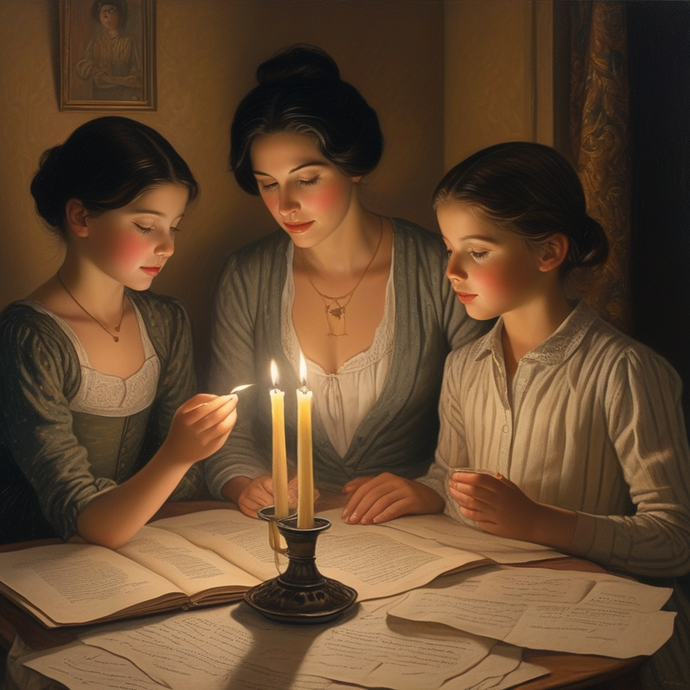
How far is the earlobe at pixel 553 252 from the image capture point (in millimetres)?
1719

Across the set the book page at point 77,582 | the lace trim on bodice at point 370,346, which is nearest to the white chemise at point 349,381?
the lace trim on bodice at point 370,346

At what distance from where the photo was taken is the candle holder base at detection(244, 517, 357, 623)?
1348mm

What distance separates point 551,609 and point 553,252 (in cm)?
73

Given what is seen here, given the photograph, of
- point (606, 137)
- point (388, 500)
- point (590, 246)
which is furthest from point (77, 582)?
point (606, 137)

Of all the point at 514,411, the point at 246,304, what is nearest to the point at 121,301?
the point at 246,304

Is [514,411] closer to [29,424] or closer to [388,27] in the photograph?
[388,27]

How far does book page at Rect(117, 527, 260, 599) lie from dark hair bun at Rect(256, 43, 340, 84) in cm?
100

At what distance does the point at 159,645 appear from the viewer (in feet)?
4.32

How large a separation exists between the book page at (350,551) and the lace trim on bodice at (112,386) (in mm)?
266

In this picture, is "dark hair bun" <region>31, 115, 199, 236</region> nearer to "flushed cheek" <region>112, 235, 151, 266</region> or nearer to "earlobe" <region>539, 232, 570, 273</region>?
"flushed cheek" <region>112, 235, 151, 266</region>

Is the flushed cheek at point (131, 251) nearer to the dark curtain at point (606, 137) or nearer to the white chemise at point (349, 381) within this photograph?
the white chemise at point (349, 381)

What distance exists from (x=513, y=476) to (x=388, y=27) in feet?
3.30

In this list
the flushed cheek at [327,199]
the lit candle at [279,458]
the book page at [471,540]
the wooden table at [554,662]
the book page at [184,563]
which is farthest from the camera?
the flushed cheek at [327,199]

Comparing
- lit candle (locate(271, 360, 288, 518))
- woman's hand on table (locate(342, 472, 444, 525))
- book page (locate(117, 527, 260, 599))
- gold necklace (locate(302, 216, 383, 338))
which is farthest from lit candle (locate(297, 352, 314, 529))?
gold necklace (locate(302, 216, 383, 338))
